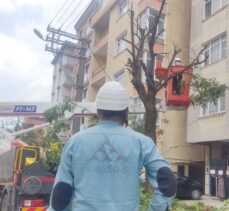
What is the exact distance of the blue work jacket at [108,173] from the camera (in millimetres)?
2699

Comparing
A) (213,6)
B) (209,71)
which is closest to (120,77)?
(209,71)

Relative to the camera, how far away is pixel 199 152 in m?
23.8

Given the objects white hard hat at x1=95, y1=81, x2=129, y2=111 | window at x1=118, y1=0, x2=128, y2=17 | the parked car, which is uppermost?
window at x1=118, y1=0, x2=128, y2=17

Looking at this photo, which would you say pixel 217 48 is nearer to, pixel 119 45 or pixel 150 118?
pixel 119 45

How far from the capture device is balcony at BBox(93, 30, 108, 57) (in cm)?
3107

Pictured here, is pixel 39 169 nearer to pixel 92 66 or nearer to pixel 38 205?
pixel 38 205

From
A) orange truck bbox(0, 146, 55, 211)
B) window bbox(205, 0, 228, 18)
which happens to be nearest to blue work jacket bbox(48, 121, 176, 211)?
orange truck bbox(0, 146, 55, 211)

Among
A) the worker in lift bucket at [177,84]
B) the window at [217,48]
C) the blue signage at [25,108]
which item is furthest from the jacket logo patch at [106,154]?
the window at [217,48]

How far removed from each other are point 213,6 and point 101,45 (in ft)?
35.7

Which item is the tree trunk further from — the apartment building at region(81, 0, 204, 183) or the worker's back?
the apartment building at region(81, 0, 204, 183)

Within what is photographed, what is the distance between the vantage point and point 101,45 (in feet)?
103

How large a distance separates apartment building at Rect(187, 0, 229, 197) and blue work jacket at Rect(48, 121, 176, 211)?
16990 mm

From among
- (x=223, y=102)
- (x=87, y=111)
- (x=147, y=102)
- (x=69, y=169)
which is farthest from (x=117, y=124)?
(x=223, y=102)

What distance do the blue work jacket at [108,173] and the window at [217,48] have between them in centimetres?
1833
